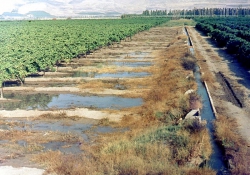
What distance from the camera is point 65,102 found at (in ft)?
71.9

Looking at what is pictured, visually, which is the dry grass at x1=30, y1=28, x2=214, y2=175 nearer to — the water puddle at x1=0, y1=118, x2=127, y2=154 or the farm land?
the farm land

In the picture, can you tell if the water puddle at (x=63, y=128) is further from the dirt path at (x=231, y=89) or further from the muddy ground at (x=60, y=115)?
the dirt path at (x=231, y=89)

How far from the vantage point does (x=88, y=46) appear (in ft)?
138

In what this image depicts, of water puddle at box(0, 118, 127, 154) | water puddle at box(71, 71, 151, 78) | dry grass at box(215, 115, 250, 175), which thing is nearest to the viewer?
dry grass at box(215, 115, 250, 175)

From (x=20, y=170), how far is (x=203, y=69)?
899 inches

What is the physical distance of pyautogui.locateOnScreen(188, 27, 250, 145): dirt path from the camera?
1711cm

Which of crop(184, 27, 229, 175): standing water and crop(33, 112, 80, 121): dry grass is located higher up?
crop(33, 112, 80, 121): dry grass

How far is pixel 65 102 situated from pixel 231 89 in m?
12.6

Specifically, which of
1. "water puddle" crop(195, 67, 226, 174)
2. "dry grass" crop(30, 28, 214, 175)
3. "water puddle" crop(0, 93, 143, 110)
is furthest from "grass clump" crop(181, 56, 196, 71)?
"dry grass" crop(30, 28, 214, 175)

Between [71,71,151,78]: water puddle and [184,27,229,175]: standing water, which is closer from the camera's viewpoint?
[184,27,229,175]: standing water

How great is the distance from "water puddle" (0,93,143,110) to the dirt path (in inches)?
226

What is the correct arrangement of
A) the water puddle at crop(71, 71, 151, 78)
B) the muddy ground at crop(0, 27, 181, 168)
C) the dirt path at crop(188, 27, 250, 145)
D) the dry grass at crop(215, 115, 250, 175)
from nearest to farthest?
1. the dry grass at crop(215, 115, 250, 175)
2. the muddy ground at crop(0, 27, 181, 168)
3. the dirt path at crop(188, 27, 250, 145)
4. the water puddle at crop(71, 71, 151, 78)

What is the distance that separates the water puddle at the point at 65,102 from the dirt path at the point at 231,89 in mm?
5742

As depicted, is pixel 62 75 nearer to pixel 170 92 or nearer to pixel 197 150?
pixel 170 92
